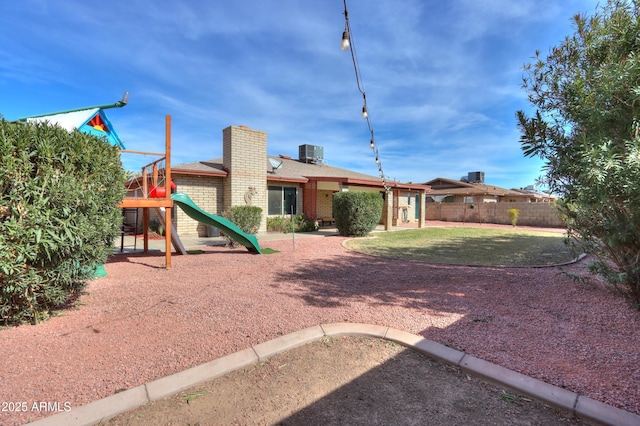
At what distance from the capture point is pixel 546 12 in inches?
227

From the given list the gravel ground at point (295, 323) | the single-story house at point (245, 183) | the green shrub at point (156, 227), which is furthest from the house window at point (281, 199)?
the gravel ground at point (295, 323)

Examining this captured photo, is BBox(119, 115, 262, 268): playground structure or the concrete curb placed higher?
BBox(119, 115, 262, 268): playground structure

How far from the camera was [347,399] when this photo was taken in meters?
2.16

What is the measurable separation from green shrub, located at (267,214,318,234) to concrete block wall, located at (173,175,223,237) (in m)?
2.55

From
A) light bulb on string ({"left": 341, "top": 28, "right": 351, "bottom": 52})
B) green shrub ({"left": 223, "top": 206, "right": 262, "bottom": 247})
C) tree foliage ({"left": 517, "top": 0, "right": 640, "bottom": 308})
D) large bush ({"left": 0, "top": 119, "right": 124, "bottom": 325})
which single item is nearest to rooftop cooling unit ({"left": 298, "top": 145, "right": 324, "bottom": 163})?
green shrub ({"left": 223, "top": 206, "right": 262, "bottom": 247})

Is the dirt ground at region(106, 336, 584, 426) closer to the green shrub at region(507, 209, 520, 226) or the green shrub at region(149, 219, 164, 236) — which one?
the green shrub at region(149, 219, 164, 236)

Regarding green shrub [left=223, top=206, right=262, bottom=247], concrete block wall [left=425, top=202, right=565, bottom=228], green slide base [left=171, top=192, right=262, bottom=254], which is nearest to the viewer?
green slide base [left=171, top=192, right=262, bottom=254]

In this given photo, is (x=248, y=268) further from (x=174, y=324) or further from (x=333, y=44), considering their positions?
(x=333, y=44)

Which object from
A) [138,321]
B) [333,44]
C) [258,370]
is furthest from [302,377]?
[333,44]

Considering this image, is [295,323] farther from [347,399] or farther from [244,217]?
[244,217]

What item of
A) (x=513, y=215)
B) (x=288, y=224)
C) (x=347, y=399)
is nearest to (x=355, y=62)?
(x=347, y=399)

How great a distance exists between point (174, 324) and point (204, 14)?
7.33 meters

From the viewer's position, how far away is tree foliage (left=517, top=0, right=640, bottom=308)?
287 centimetres

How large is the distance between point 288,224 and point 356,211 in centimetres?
412
